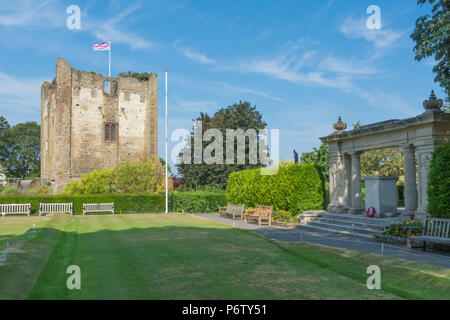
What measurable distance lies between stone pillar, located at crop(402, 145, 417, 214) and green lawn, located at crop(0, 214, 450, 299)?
18.3ft

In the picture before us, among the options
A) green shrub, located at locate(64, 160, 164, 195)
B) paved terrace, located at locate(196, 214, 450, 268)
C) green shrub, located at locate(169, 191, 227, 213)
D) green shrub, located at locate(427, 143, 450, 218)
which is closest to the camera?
paved terrace, located at locate(196, 214, 450, 268)

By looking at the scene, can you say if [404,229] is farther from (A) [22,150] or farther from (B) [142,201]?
(A) [22,150]

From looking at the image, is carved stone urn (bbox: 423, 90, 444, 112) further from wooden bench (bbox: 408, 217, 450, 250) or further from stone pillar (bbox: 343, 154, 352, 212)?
stone pillar (bbox: 343, 154, 352, 212)

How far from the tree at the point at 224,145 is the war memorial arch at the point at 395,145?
2106 centimetres

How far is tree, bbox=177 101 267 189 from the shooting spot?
132 ft

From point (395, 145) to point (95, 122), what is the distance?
3020 cm

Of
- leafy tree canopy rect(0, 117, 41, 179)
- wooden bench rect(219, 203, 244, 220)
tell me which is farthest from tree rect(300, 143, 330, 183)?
leafy tree canopy rect(0, 117, 41, 179)

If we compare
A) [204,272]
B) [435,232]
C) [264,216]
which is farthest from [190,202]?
[204,272]

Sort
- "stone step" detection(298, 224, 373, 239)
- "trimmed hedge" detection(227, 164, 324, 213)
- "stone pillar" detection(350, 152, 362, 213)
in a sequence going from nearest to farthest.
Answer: "stone step" detection(298, 224, 373, 239), "stone pillar" detection(350, 152, 362, 213), "trimmed hedge" detection(227, 164, 324, 213)

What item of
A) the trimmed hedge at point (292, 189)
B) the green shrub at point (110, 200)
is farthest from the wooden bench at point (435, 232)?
the green shrub at point (110, 200)

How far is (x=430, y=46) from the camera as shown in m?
13.9
